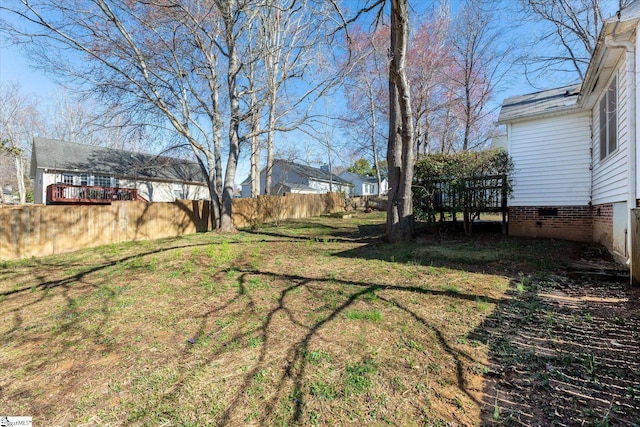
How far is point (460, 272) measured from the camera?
5.00 meters

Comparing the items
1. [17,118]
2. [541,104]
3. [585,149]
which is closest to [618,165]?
[585,149]

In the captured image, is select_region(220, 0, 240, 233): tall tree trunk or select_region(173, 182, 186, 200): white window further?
select_region(173, 182, 186, 200): white window

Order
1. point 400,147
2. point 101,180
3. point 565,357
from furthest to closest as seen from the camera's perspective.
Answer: point 101,180
point 400,147
point 565,357

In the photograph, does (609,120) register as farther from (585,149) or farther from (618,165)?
(585,149)

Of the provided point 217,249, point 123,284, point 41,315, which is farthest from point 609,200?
point 41,315

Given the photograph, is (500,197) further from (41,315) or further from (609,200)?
(41,315)

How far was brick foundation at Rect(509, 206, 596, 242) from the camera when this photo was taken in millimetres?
7465

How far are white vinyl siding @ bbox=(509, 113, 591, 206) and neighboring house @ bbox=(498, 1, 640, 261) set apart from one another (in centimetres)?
2

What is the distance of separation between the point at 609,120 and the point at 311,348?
23.9 ft

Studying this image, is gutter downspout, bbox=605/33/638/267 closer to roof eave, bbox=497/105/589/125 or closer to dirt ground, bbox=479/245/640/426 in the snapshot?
dirt ground, bbox=479/245/640/426

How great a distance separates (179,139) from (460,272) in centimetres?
1115

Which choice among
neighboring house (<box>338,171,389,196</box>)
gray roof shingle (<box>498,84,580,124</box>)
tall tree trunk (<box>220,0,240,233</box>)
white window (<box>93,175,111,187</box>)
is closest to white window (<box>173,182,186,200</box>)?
white window (<box>93,175,111,187</box>)

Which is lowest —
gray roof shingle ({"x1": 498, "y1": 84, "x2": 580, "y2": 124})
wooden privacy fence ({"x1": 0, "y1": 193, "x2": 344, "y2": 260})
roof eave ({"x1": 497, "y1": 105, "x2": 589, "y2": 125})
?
wooden privacy fence ({"x1": 0, "y1": 193, "x2": 344, "y2": 260})

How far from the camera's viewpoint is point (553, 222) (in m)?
7.88
